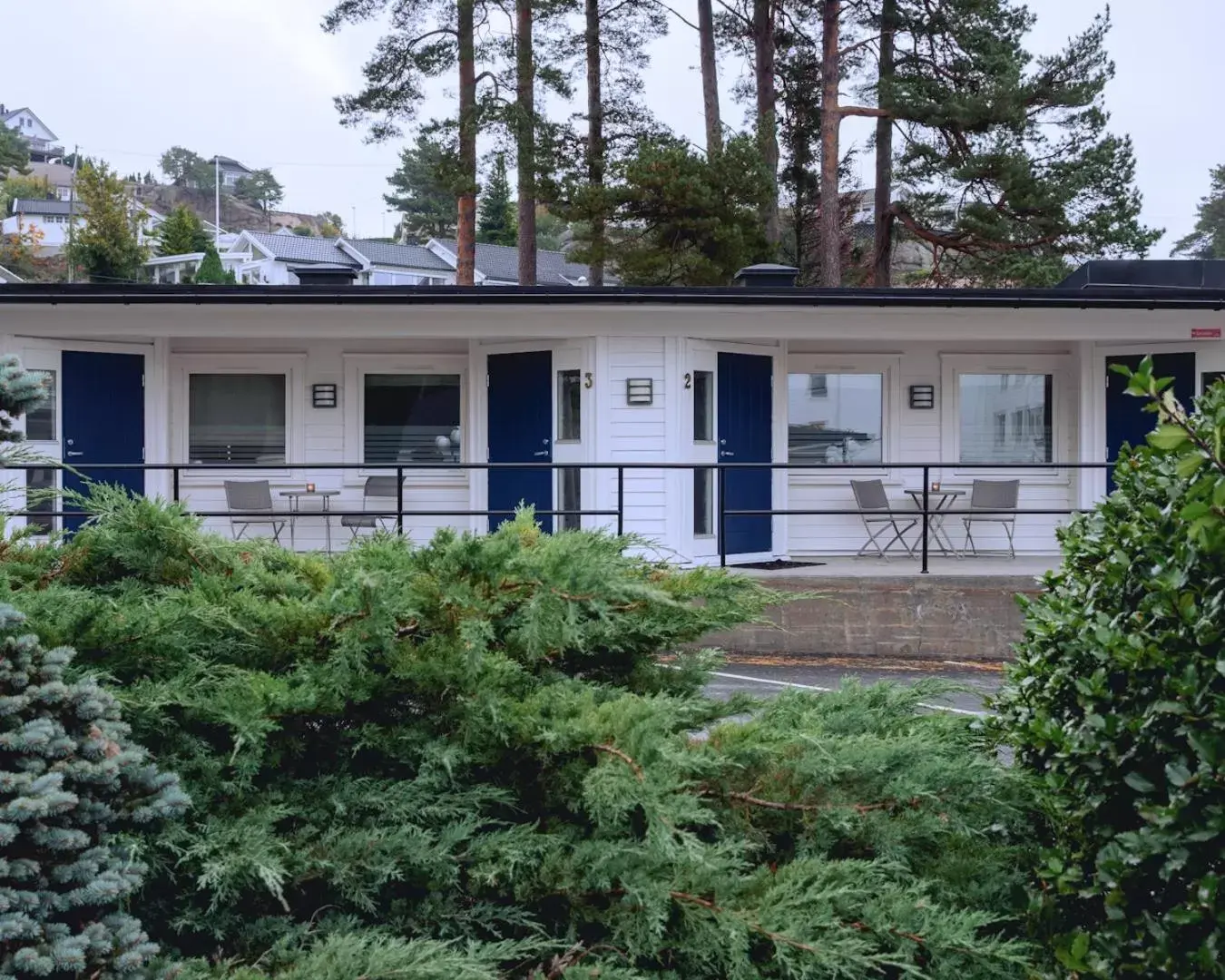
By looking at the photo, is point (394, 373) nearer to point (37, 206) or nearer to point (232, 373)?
point (232, 373)

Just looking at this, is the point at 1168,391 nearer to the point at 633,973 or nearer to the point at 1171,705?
the point at 1171,705

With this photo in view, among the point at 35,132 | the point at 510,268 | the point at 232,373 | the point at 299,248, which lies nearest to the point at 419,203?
the point at 299,248

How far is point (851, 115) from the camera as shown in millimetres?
29078

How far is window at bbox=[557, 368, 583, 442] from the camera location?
1444 cm

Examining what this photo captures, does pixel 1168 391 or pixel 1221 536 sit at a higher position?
pixel 1168 391

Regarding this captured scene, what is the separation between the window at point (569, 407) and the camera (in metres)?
14.4

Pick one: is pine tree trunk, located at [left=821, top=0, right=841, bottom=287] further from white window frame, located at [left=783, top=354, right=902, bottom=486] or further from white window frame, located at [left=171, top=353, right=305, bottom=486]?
white window frame, located at [left=171, top=353, right=305, bottom=486]

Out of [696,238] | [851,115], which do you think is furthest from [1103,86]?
[696,238]

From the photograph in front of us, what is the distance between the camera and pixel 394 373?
15383 mm

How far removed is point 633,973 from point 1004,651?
9.55 meters

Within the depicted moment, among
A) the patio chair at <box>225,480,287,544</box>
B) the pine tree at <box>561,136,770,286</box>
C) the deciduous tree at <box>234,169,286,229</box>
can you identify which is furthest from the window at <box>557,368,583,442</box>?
the deciduous tree at <box>234,169,286,229</box>

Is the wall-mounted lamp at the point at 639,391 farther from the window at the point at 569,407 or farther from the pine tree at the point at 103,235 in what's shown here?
the pine tree at the point at 103,235

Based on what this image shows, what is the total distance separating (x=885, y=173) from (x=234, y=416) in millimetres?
19834

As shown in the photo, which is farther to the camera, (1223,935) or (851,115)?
(851,115)
